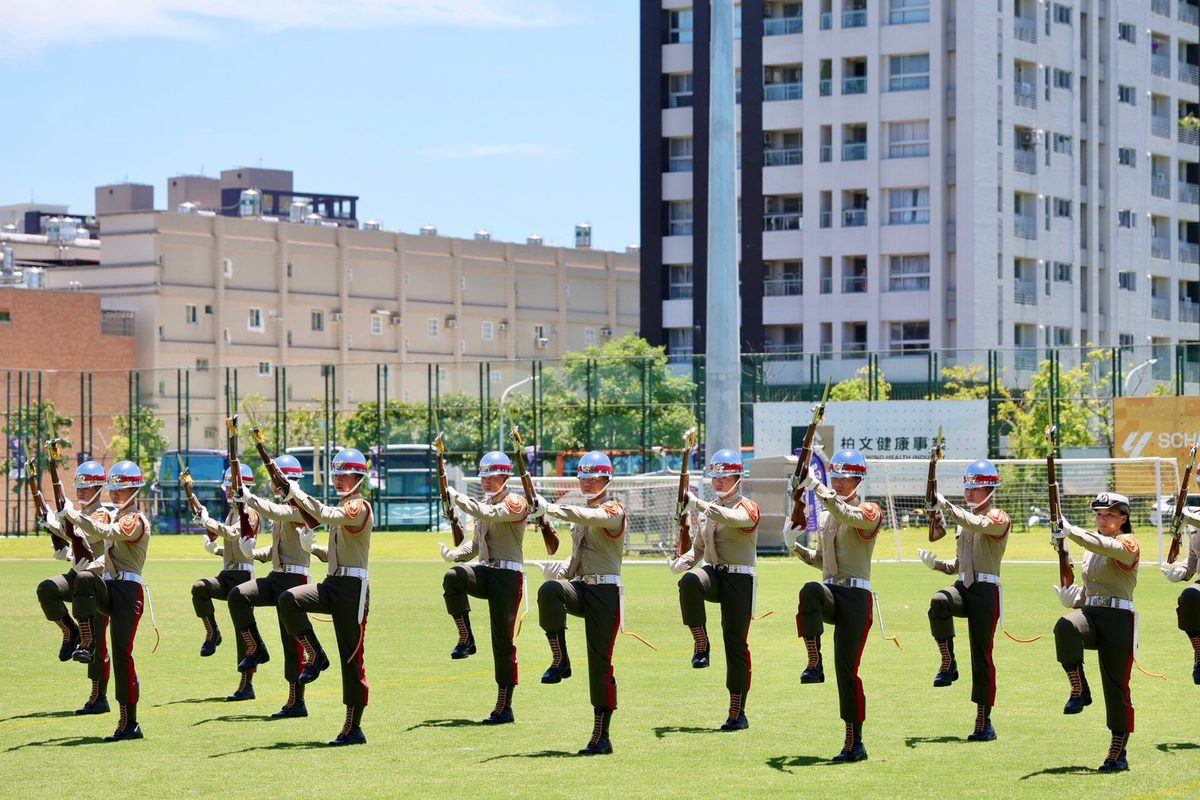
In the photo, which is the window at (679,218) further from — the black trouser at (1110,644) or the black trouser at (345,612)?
the black trouser at (1110,644)

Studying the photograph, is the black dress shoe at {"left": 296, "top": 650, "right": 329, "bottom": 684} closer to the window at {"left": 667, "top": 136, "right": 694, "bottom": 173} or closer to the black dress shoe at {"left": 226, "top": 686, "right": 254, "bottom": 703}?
the black dress shoe at {"left": 226, "top": 686, "right": 254, "bottom": 703}

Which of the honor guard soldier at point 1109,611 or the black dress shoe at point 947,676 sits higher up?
the honor guard soldier at point 1109,611

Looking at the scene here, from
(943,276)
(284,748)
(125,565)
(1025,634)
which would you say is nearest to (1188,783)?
(284,748)

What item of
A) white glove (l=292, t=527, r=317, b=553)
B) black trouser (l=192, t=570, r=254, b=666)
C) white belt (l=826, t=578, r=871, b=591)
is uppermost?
white glove (l=292, t=527, r=317, b=553)

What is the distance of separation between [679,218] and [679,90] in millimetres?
5613

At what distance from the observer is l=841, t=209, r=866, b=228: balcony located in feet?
263

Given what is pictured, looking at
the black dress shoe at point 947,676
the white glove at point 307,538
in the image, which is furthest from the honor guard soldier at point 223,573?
the black dress shoe at point 947,676

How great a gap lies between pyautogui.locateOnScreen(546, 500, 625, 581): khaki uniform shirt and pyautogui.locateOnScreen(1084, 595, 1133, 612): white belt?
3841 millimetres

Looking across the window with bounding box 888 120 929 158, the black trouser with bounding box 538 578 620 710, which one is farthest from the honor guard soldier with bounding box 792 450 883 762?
the window with bounding box 888 120 929 158

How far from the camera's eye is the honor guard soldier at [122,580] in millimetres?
15648

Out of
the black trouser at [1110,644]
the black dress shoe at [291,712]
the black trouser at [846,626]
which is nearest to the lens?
the black trouser at [1110,644]

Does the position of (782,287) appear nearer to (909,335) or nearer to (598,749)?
(909,335)

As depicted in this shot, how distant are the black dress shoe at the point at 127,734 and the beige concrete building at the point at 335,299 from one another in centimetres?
6300

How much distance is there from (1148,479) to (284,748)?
107 feet
